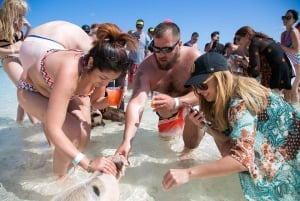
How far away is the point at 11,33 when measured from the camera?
3898mm

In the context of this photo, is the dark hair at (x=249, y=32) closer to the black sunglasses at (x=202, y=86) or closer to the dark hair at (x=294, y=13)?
the dark hair at (x=294, y=13)

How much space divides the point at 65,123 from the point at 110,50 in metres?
0.85

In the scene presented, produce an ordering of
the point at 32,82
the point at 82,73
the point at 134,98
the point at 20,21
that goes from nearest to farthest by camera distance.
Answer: the point at 82,73, the point at 32,82, the point at 134,98, the point at 20,21

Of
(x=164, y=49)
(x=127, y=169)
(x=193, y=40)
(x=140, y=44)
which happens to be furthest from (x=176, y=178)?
(x=193, y=40)

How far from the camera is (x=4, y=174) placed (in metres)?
2.89

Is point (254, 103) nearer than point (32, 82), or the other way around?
point (254, 103)

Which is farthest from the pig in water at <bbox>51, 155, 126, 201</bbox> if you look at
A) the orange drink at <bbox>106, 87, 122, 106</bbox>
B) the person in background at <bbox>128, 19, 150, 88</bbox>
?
the person in background at <bbox>128, 19, 150, 88</bbox>

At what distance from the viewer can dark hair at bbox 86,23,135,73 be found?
6.56 feet

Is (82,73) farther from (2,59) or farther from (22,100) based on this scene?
(2,59)

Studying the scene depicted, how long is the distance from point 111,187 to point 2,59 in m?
3.11

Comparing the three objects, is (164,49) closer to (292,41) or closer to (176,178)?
(176,178)

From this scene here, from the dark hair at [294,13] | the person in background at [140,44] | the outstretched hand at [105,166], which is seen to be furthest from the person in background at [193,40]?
the outstretched hand at [105,166]

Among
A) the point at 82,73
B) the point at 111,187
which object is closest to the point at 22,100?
the point at 82,73

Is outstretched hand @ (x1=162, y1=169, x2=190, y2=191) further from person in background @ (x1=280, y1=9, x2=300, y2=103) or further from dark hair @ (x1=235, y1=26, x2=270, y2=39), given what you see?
person in background @ (x1=280, y1=9, x2=300, y2=103)
